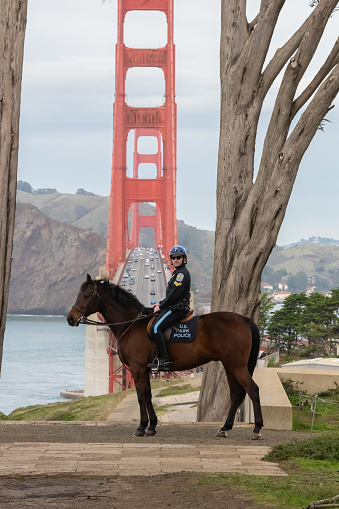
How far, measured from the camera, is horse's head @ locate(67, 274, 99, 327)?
7.96 meters

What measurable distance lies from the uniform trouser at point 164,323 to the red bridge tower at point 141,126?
168 feet

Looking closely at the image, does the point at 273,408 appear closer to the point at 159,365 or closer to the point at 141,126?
the point at 159,365

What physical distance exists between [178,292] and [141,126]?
59.3 meters

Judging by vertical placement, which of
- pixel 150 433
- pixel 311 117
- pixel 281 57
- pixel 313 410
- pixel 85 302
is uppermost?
pixel 281 57

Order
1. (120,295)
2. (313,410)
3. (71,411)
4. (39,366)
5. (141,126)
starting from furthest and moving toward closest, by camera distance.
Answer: (39,366), (141,126), (71,411), (313,410), (120,295)

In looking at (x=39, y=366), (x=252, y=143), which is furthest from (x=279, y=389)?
(x=39, y=366)

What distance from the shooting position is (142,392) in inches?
315

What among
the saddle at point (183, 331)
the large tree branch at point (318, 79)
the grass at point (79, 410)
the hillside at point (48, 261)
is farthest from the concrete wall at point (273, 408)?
the hillside at point (48, 261)

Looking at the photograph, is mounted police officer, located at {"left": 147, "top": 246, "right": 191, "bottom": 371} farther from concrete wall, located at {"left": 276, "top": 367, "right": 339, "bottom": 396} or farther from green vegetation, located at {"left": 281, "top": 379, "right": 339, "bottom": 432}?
concrete wall, located at {"left": 276, "top": 367, "right": 339, "bottom": 396}

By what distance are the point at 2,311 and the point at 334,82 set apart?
15.6 ft

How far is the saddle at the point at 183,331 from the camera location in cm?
768

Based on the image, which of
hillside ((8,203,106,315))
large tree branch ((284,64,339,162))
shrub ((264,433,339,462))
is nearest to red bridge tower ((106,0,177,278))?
large tree branch ((284,64,339,162))

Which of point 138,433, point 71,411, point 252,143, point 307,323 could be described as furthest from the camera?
point 307,323

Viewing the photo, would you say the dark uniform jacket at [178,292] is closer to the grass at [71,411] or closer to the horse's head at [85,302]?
the horse's head at [85,302]
